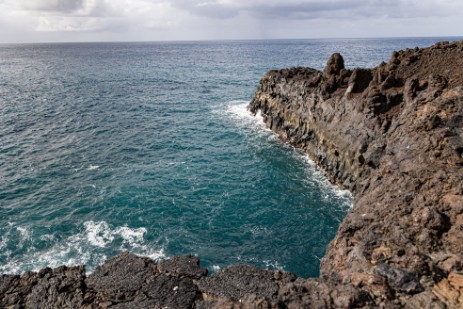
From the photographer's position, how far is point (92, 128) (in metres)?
55.9

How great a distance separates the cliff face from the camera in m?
14.1

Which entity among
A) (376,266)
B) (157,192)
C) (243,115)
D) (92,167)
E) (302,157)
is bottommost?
(157,192)

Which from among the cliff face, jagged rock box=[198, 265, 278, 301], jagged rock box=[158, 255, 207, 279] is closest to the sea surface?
the cliff face

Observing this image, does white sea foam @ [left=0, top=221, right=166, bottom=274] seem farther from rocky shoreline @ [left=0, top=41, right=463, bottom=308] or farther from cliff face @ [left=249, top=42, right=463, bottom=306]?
cliff face @ [left=249, top=42, right=463, bottom=306]

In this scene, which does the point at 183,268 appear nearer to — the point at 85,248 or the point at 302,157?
the point at 85,248

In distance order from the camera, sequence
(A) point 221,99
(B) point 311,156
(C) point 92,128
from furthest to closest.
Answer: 1. (A) point 221,99
2. (C) point 92,128
3. (B) point 311,156

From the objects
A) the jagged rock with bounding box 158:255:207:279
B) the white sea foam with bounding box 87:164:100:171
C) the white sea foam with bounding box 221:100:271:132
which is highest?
the white sea foam with bounding box 221:100:271:132

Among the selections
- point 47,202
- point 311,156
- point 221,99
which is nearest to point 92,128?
point 47,202

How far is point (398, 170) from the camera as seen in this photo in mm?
20656

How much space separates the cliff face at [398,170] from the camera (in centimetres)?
1409

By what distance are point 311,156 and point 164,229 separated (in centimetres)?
2401

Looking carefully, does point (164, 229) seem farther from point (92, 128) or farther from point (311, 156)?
point (92, 128)

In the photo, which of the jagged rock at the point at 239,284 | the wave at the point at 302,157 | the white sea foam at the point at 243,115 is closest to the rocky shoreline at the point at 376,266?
the jagged rock at the point at 239,284

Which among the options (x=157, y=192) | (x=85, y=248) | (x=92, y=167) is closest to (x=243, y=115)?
(x=92, y=167)
